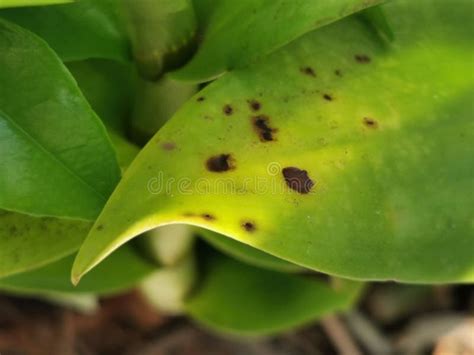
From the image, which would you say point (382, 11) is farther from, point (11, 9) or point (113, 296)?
point (113, 296)

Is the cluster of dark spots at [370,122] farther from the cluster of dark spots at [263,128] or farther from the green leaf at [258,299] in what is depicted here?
the green leaf at [258,299]

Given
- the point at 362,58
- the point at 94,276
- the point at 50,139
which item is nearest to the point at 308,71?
the point at 362,58

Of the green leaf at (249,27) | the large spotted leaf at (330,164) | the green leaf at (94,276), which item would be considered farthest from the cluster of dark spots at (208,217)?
the green leaf at (94,276)

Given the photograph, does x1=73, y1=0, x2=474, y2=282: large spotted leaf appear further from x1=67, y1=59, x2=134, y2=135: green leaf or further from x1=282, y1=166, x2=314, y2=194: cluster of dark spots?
x1=67, y1=59, x2=134, y2=135: green leaf

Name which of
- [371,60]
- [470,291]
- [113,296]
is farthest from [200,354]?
[371,60]

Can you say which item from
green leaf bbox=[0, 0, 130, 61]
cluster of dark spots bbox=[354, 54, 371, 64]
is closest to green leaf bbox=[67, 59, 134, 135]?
green leaf bbox=[0, 0, 130, 61]

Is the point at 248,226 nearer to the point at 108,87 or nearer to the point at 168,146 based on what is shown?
the point at 168,146

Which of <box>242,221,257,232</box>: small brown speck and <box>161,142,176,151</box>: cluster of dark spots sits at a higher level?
<box>161,142,176,151</box>: cluster of dark spots
